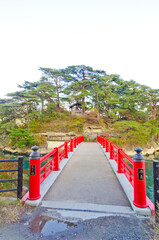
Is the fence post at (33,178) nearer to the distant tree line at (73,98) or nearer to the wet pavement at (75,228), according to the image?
the wet pavement at (75,228)

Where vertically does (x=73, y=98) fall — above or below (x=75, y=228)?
above

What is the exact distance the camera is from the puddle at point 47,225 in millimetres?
2123

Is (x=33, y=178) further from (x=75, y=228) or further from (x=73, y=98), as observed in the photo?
(x=73, y=98)

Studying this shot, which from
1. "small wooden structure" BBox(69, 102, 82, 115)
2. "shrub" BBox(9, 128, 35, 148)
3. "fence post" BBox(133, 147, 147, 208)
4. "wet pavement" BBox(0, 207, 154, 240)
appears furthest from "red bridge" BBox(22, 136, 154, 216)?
"small wooden structure" BBox(69, 102, 82, 115)

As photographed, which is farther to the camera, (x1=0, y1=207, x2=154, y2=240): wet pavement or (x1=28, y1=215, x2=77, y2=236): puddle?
(x1=28, y1=215, x2=77, y2=236): puddle

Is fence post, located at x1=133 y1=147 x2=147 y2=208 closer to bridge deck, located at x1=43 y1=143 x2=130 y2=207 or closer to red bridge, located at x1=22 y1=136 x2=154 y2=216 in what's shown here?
red bridge, located at x1=22 y1=136 x2=154 y2=216

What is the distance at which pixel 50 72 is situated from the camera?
1121 inches

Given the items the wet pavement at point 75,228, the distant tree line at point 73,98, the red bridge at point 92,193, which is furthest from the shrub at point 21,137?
the wet pavement at point 75,228

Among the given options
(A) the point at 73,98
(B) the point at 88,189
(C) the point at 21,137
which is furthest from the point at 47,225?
(A) the point at 73,98

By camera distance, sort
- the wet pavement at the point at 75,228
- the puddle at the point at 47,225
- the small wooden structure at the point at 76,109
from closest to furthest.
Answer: the wet pavement at the point at 75,228 → the puddle at the point at 47,225 → the small wooden structure at the point at 76,109

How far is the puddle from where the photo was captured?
212 centimetres

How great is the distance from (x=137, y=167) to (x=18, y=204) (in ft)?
9.16

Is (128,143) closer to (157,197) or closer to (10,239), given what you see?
(157,197)

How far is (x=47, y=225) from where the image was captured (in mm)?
2262
